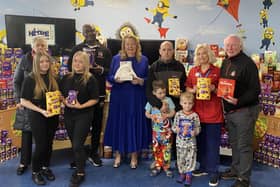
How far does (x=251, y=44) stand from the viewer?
199 inches

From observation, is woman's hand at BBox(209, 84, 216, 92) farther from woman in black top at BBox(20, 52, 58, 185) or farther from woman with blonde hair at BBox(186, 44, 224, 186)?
woman in black top at BBox(20, 52, 58, 185)

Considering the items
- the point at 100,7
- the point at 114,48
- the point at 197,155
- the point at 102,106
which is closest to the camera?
the point at 197,155

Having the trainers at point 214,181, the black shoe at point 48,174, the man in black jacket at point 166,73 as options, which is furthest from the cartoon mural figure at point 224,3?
the black shoe at point 48,174

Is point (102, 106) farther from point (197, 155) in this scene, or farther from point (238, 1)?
point (238, 1)

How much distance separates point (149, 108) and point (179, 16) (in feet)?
8.45

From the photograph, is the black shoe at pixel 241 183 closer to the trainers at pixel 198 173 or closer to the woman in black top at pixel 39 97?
the trainers at pixel 198 173

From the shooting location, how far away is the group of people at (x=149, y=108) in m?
2.96

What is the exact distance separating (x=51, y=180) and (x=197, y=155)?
157 cm

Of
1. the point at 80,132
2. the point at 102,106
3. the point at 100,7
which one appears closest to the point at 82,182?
the point at 80,132

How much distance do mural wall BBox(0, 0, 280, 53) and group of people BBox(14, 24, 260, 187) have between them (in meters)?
1.95

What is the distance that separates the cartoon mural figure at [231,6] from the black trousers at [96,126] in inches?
112

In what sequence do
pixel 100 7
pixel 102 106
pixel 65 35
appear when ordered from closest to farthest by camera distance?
pixel 102 106
pixel 65 35
pixel 100 7

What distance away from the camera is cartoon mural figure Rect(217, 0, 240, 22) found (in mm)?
Result: 5094

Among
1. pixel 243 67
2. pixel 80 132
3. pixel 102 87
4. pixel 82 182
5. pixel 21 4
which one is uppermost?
pixel 21 4
